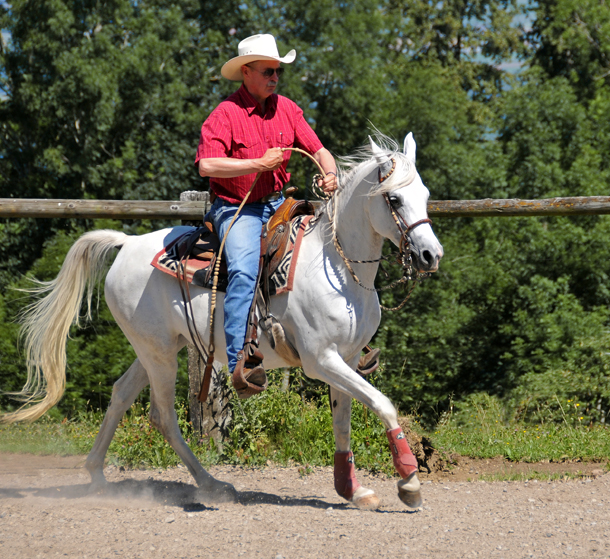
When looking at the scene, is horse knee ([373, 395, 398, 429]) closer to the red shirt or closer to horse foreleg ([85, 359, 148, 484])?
the red shirt

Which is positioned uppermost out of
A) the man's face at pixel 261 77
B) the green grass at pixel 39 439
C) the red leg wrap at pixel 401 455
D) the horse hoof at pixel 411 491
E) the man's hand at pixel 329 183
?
the man's face at pixel 261 77

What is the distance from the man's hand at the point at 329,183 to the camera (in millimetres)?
4368

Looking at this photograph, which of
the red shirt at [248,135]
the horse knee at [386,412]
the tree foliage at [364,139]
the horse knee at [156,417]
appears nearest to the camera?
the horse knee at [386,412]

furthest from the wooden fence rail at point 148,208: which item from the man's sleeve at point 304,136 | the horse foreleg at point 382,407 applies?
the horse foreleg at point 382,407

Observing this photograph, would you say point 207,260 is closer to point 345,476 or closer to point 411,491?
point 345,476

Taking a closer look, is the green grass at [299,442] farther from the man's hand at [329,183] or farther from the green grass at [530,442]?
the man's hand at [329,183]

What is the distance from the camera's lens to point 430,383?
1477 centimetres

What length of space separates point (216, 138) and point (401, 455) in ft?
7.15

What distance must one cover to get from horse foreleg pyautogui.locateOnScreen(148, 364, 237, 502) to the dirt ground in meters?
0.12

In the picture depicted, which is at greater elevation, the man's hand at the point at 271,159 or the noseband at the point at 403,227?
the man's hand at the point at 271,159

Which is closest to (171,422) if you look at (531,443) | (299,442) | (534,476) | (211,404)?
(211,404)

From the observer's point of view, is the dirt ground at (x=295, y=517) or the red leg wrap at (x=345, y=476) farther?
the red leg wrap at (x=345, y=476)

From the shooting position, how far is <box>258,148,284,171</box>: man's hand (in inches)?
162

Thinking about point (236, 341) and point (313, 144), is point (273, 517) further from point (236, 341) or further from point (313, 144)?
point (313, 144)
